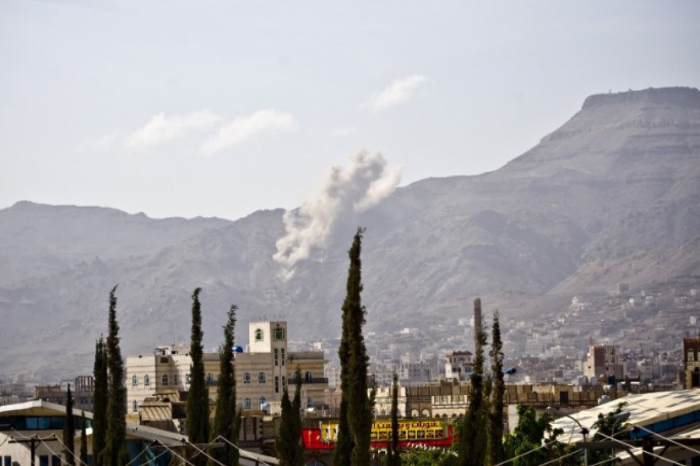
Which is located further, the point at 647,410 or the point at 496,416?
the point at 647,410

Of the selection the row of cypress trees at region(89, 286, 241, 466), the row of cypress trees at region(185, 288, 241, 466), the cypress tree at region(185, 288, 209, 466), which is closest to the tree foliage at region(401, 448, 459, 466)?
the row of cypress trees at region(89, 286, 241, 466)

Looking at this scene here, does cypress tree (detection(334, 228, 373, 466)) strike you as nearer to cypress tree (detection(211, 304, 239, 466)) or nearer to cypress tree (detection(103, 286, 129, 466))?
cypress tree (detection(211, 304, 239, 466))

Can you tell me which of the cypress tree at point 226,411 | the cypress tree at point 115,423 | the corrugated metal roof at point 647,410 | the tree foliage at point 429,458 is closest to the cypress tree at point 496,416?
the corrugated metal roof at point 647,410

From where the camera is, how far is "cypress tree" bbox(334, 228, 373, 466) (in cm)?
6588

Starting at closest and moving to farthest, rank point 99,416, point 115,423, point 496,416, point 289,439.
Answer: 1. point 496,416
2. point 289,439
3. point 115,423
4. point 99,416

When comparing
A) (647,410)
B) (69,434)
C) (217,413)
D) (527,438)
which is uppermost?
(217,413)

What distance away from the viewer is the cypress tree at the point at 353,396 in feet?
216

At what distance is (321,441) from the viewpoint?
409 feet

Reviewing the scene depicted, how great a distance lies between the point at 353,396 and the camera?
2621 inches

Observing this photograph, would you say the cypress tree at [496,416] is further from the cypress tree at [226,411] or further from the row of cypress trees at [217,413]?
the cypress tree at [226,411]

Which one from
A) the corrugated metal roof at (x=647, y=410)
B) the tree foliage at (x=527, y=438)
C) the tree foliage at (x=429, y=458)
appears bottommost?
the tree foliage at (x=429, y=458)

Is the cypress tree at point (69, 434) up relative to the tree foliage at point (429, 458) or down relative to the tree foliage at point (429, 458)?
up

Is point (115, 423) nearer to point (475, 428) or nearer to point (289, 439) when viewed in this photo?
point (289, 439)

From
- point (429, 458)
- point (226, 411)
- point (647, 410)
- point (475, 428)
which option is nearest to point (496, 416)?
point (475, 428)
